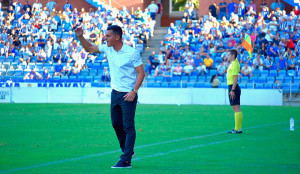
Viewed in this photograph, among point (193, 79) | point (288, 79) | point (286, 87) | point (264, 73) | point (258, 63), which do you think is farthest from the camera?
point (193, 79)

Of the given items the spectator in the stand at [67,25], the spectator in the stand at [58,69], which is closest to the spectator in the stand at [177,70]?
the spectator in the stand at [58,69]

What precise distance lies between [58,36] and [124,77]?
2629cm

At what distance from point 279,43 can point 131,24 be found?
8.89 m

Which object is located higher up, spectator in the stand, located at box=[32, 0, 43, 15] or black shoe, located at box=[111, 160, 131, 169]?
spectator in the stand, located at box=[32, 0, 43, 15]

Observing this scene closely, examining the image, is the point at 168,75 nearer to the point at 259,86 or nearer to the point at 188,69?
the point at 188,69

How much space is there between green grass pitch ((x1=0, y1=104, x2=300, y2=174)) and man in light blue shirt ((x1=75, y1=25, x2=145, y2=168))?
0.43 m

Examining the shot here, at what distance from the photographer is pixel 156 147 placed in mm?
10031

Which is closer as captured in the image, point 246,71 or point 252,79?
point 252,79

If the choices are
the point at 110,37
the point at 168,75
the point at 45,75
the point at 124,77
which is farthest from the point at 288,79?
the point at 110,37

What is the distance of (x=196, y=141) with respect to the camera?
1101 centimetres

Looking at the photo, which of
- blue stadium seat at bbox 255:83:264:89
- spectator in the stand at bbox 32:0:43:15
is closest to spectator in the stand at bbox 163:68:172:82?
blue stadium seat at bbox 255:83:264:89

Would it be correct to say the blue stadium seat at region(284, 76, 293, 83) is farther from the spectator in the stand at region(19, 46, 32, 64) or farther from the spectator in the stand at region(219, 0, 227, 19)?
the spectator in the stand at region(19, 46, 32, 64)

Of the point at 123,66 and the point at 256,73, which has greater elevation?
the point at 256,73

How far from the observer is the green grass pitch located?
7.70 meters
